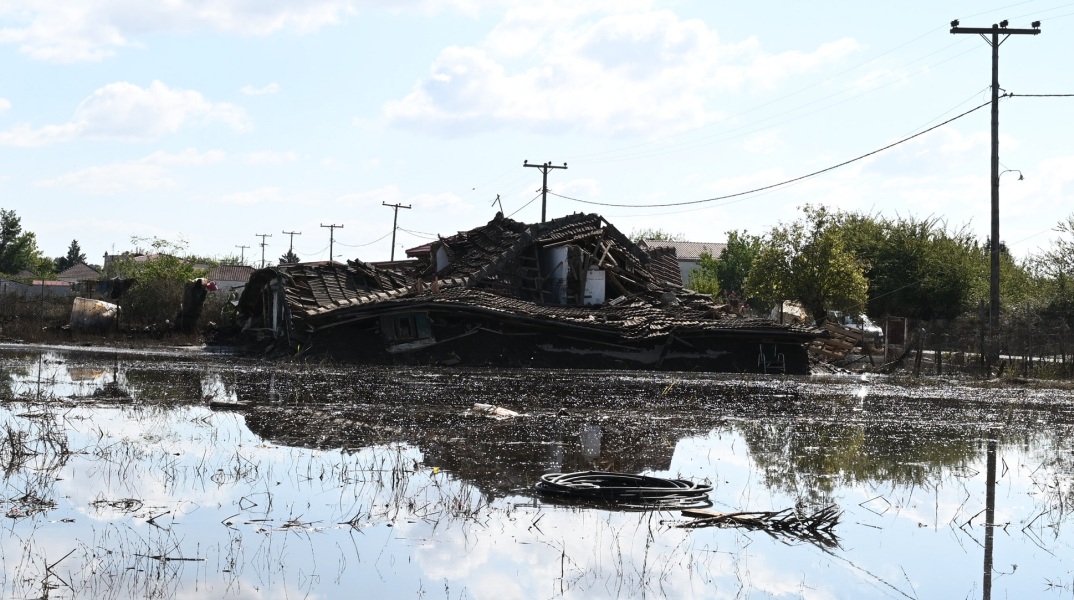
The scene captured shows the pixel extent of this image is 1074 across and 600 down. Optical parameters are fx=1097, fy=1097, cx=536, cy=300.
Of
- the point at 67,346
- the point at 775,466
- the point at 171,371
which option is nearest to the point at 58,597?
the point at 775,466

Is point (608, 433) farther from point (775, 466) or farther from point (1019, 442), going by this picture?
point (1019, 442)

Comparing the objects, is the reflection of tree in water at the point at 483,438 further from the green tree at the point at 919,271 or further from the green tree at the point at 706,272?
the green tree at the point at 706,272

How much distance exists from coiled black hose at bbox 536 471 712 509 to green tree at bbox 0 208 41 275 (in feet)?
320

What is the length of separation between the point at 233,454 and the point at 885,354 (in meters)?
28.5

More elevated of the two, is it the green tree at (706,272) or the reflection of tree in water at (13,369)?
the green tree at (706,272)

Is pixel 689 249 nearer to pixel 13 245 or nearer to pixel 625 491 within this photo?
pixel 13 245

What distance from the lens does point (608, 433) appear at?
14258 millimetres

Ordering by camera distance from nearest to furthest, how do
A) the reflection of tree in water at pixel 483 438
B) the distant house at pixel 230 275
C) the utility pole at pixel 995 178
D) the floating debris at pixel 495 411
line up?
the reflection of tree in water at pixel 483 438 < the floating debris at pixel 495 411 < the utility pole at pixel 995 178 < the distant house at pixel 230 275

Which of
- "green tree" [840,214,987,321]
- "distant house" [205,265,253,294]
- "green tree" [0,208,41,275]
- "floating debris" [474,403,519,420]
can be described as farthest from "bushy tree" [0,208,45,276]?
"floating debris" [474,403,519,420]

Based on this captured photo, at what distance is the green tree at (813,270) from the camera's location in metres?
42.1

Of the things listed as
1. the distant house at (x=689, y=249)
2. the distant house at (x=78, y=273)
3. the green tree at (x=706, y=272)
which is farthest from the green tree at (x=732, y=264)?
the distant house at (x=78, y=273)

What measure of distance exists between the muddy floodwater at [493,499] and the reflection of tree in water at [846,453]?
0.06 metres

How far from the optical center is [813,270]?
42188 mm

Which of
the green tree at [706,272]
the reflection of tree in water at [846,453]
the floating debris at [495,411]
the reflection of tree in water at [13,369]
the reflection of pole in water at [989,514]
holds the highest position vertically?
the green tree at [706,272]
